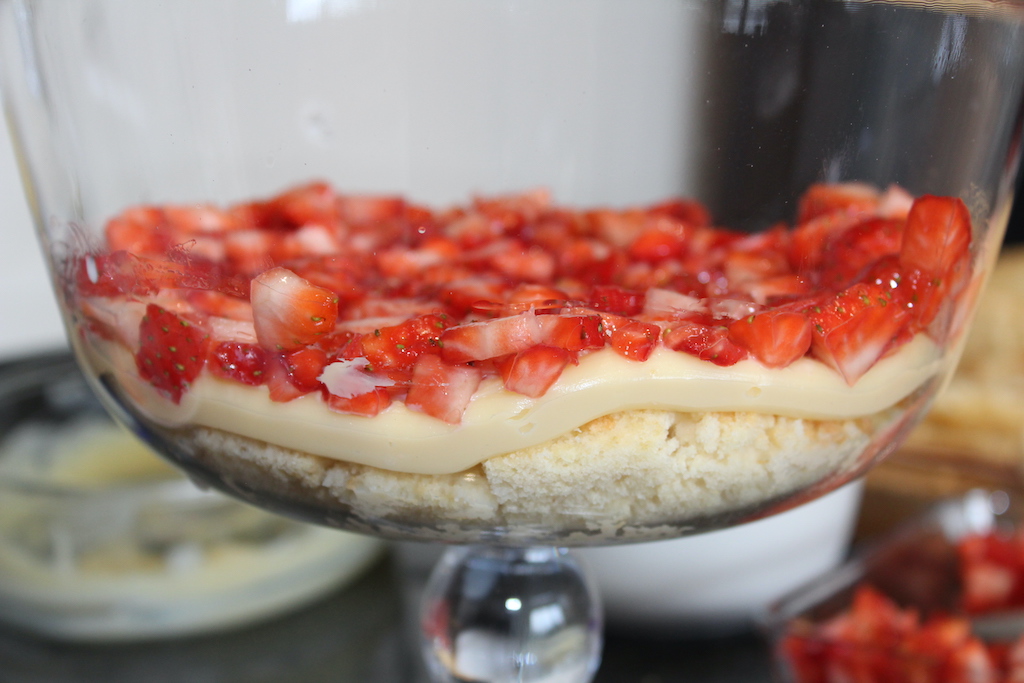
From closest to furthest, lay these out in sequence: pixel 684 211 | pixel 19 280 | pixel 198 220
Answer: pixel 198 220 → pixel 684 211 → pixel 19 280

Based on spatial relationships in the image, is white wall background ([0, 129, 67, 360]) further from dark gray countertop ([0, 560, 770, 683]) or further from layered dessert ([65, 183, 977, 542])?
layered dessert ([65, 183, 977, 542])

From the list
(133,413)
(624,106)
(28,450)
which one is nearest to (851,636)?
(624,106)

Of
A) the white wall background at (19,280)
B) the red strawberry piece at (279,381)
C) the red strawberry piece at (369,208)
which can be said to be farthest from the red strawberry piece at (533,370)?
the white wall background at (19,280)

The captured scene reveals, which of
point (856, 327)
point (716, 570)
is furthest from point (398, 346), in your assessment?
point (716, 570)

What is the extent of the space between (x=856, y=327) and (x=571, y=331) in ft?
0.51

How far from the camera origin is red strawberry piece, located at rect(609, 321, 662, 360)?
419 mm

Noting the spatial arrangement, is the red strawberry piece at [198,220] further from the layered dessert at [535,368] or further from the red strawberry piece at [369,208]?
the red strawberry piece at [369,208]

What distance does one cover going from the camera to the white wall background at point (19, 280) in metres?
1.83

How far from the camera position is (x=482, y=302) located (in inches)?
17.6

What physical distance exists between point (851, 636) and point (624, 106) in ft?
2.16

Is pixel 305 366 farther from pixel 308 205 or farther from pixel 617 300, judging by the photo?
pixel 308 205

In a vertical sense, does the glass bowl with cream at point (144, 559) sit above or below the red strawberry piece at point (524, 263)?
below

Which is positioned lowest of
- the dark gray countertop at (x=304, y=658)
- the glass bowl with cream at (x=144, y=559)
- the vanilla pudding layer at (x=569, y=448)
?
the dark gray countertop at (x=304, y=658)

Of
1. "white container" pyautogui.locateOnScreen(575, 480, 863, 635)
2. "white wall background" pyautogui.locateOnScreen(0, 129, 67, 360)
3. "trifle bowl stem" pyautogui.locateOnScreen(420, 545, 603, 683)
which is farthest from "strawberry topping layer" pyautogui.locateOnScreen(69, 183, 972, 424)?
"white wall background" pyautogui.locateOnScreen(0, 129, 67, 360)
